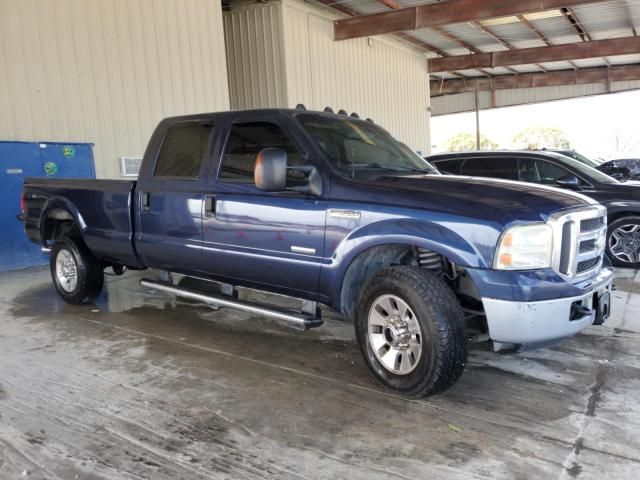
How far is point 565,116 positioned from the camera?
44500mm

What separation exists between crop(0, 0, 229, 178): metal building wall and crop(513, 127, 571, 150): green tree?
40907mm

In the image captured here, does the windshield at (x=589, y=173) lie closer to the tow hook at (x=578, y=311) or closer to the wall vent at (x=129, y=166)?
the tow hook at (x=578, y=311)

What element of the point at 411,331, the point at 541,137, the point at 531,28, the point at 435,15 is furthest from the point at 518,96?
the point at 541,137

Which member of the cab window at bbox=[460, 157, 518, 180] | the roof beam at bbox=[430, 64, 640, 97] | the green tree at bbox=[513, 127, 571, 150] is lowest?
the cab window at bbox=[460, 157, 518, 180]

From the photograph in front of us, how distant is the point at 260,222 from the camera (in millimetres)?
3988

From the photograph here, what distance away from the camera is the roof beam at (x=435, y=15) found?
468 inches

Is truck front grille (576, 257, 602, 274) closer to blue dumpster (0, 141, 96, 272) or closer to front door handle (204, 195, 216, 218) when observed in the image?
front door handle (204, 195, 216, 218)

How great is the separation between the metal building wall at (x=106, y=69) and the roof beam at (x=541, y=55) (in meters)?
10.9

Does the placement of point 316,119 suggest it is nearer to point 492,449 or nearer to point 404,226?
point 404,226

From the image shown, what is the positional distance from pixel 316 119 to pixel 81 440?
2.71 metres

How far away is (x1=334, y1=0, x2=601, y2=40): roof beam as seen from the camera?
11.9 m

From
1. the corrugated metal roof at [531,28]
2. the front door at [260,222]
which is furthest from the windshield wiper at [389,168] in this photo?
the corrugated metal roof at [531,28]

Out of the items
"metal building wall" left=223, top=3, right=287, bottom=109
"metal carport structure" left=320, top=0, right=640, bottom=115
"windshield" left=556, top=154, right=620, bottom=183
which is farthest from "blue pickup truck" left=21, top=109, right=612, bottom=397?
"metal carport structure" left=320, top=0, right=640, bottom=115

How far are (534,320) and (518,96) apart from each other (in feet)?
86.7
